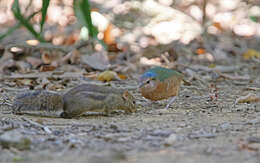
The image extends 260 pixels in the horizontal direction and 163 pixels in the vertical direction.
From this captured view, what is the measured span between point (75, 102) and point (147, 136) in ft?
3.27

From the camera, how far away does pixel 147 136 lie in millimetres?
2863

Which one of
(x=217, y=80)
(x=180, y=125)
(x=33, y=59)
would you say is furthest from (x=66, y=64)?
(x=180, y=125)

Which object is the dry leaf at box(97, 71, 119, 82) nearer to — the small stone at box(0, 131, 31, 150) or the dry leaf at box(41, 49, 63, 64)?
the dry leaf at box(41, 49, 63, 64)

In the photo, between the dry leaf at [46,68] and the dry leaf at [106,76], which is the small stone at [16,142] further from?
the dry leaf at [46,68]

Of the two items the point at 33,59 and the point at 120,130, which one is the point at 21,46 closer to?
the point at 33,59

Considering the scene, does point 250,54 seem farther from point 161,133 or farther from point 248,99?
point 161,133

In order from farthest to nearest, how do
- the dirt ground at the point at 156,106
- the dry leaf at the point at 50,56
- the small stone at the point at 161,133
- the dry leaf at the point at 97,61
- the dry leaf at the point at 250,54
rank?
1. the dry leaf at the point at 250,54
2. the dry leaf at the point at 50,56
3. the dry leaf at the point at 97,61
4. the small stone at the point at 161,133
5. the dirt ground at the point at 156,106

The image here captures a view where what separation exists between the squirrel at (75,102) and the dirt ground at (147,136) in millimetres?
90

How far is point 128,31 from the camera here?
27.0 ft

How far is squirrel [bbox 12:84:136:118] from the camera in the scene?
365 centimetres

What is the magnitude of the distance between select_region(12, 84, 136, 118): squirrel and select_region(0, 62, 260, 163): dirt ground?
0.30 feet

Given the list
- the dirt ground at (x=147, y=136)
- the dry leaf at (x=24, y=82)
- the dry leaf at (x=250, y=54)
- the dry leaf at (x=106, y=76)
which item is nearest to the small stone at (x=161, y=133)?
the dirt ground at (x=147, y=136)

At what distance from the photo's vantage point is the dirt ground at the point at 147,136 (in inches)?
95.1

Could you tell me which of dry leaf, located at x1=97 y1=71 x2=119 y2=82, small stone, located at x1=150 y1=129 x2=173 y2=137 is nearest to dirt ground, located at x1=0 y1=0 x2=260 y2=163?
small stone, located at x1=150 y1=129 x2=173 y2=137
